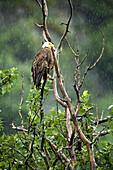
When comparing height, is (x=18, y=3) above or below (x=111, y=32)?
above

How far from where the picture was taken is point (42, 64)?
125cm

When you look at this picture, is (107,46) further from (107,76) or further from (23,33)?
(23,33)

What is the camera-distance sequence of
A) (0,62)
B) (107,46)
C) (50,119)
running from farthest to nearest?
(107,46) → (0,62) → (50,119)

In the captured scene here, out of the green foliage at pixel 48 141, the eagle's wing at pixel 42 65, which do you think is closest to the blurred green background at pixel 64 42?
the green foliage at pixel 48 141

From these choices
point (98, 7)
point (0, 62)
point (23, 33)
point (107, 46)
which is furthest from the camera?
point (98, 7)

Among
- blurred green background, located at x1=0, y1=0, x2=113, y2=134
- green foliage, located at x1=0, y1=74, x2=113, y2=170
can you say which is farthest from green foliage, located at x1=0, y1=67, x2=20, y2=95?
blurred green background, located at x1=0, y1=0, x2=113, y2=134

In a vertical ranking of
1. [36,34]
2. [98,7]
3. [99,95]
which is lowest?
[99,95]

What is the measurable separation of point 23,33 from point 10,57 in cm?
104

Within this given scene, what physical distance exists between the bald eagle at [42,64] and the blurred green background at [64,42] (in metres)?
2.82

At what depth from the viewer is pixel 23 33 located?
5641 millimetres

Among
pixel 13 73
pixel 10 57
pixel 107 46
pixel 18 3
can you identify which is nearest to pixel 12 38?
pixel 10 57

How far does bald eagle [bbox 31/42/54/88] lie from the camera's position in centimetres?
122

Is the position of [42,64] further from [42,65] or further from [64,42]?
[64,42]

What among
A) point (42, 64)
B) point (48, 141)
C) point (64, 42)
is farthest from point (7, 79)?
point (64, 42)
